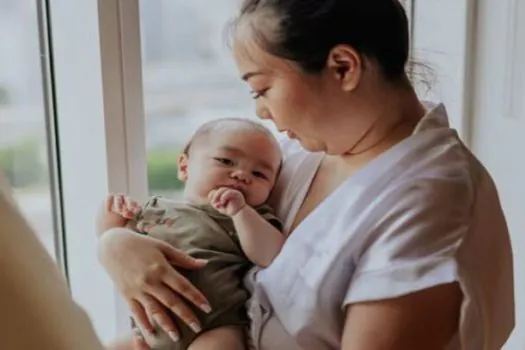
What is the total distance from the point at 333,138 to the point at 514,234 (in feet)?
2.00

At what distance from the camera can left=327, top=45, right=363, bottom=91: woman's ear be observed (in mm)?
967

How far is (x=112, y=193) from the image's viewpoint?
1.31 meters

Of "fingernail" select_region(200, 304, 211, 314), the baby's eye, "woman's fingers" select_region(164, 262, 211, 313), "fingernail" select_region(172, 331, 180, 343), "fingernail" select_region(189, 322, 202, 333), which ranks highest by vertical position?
the baby's eye

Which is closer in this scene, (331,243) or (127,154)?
(331,243)

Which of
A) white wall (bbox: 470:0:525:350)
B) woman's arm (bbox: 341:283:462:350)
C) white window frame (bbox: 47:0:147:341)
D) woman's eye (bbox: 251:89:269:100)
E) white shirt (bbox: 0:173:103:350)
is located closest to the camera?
white shirt (bbox: 0:173:103:350)

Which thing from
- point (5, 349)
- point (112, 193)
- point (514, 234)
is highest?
point (5, 349)

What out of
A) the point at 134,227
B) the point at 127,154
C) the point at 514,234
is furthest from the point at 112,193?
the point at 514,234

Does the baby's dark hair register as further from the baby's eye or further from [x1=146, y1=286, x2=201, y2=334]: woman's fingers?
[x1=146, y1=286, x2=201, y2=334]: woman's fingers

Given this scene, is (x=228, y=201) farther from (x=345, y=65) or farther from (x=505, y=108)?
(x=505, y=108)

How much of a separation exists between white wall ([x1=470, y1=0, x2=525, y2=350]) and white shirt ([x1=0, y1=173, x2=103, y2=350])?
103cm

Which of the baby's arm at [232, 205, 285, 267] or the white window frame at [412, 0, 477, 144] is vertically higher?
the white window frame at [412, 0, 477, 144]

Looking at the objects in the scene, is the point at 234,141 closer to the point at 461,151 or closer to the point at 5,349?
the point at 461,151

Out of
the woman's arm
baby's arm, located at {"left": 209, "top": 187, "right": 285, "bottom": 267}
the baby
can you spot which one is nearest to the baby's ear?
the baby

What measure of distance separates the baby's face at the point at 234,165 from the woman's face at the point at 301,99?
99 mm
